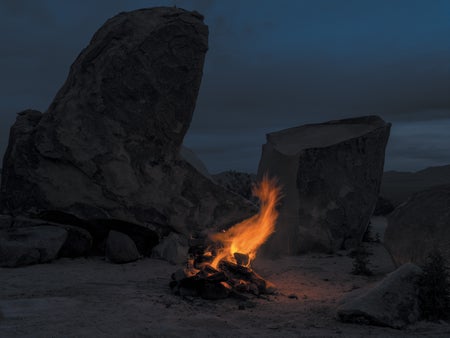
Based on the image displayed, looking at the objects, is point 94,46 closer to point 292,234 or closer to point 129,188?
point 129,188

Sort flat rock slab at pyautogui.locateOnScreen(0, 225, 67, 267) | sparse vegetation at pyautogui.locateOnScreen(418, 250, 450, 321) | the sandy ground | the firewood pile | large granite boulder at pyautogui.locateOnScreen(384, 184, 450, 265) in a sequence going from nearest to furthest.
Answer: the sandy ground → sparse vegetation at pyautogui.locateOnScreen(418, 250, 450, 321) → large granite boulder at pyautogui.locateOnScreen(384, 184, 450, 265) → the firewood pile → flat rock slab at pyautogui.locateOnScreen(0, 225, 67, 267)

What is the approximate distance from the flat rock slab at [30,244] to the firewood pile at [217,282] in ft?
6.87

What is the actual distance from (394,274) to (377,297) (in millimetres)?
421

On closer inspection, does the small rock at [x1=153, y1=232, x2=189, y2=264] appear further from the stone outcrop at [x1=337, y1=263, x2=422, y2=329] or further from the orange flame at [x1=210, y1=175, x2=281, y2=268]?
the stone outcrop at [x1=337, y1=263, x2=422, y2=329]

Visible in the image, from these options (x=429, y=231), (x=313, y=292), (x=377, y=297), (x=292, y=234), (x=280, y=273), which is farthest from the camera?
(x=292, y=234)

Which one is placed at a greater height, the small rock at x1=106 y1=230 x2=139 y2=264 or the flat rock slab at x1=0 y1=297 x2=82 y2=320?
the small rock at x1=106 y1=230 x2=139 y2=264

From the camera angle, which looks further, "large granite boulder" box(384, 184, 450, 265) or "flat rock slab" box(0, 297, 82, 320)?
"large granite boulder" box(384, 184, 450, 265)

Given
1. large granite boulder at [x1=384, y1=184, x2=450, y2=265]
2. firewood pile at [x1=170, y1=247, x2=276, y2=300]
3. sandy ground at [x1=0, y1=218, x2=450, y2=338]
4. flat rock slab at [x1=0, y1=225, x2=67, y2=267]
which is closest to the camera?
sandy ground at [x1=0, y1=218, x2=450, y2=338]

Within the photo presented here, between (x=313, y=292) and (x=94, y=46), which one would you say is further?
(x=94, y=46)

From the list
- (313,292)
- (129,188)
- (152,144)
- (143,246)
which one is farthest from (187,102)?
(313,292)

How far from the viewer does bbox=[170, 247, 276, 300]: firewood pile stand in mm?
5598

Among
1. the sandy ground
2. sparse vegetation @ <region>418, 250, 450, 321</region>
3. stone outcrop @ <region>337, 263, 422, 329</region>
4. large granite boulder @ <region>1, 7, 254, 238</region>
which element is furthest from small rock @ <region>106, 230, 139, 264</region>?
sparse vegetation @ <region>418, 250, 450, 321</region>

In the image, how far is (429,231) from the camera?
5617 mm

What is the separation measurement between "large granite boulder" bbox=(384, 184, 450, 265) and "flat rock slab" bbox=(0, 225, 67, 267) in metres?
4.69
